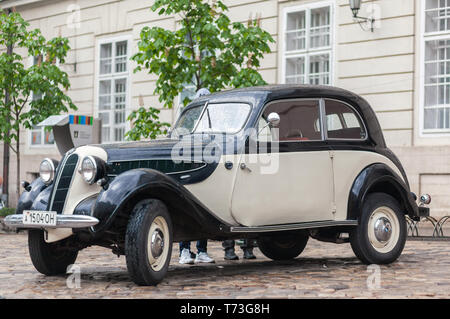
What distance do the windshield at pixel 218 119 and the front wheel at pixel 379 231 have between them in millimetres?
1608

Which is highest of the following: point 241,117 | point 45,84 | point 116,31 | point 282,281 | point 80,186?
point 116,31

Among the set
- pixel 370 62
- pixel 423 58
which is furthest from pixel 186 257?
pixel 370 62

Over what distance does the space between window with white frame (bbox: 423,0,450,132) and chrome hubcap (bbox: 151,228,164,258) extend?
31.1 feet

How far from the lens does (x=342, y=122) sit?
8180 mm

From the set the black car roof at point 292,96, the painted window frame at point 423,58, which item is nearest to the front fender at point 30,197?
the black car roof at point 292,96

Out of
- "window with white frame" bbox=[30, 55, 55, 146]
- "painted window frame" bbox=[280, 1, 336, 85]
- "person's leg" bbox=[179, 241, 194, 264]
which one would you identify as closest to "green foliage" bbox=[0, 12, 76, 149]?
"window with white frame" bbox=[30, 55, 55, 146]

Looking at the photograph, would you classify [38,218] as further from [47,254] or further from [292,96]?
[292,96]

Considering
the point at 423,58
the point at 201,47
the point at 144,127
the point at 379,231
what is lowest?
the point at 379,231

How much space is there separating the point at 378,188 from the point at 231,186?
1.93 meters

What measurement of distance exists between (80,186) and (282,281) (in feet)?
6.41
